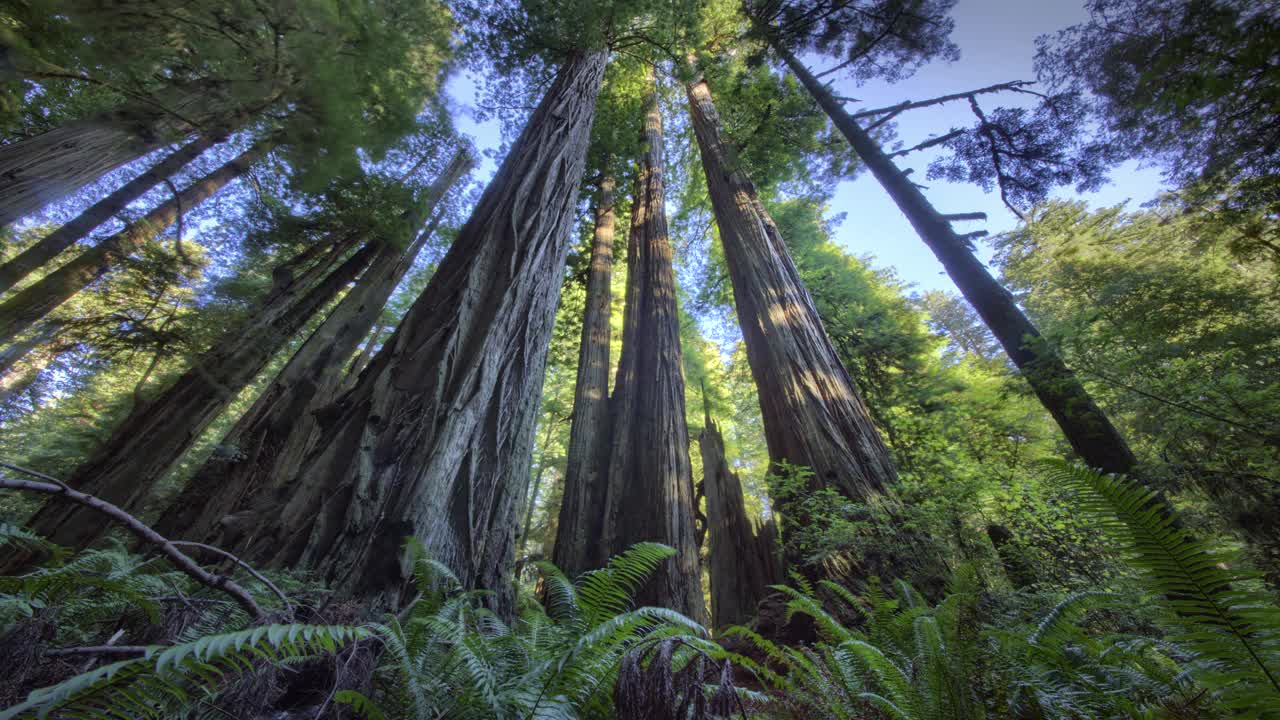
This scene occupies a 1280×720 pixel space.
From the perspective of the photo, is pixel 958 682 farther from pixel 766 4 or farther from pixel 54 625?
pixel 766 4

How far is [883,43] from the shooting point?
17.3ft

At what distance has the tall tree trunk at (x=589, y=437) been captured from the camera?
13.5 feet

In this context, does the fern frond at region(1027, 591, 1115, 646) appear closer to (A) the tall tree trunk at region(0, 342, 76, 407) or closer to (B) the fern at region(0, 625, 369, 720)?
(B) the fern at region(0, 625, 369, 720)

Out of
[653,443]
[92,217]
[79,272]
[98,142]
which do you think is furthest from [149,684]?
[79,272]

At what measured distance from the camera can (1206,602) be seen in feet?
2.85

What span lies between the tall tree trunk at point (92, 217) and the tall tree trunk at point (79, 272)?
22 cm

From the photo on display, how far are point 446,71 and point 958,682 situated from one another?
8.41m

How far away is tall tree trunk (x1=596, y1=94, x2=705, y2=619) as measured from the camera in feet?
12.2

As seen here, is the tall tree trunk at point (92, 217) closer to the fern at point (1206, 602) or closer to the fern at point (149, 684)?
the fern at point (149, 684)

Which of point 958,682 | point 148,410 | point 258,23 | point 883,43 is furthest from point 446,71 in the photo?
point 958,682

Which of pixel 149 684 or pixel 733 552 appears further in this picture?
pixel 733 552

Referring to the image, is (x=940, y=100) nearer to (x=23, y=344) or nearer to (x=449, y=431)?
(x=449, y=431)

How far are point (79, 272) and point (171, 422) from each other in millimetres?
1883

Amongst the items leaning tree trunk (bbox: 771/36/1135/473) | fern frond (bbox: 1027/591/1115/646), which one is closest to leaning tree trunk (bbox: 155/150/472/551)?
fern frond (bbox: 1027/591/1115/646)
